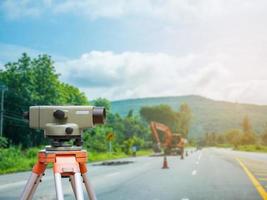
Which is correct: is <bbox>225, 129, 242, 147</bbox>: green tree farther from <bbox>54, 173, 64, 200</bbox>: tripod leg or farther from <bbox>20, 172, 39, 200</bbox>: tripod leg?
<bbox>54, 173, 64, 200</bbox>: tripod leg

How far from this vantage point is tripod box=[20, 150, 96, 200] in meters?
3.69

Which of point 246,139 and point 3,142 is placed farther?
point 246,139

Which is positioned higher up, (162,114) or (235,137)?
(162,114)

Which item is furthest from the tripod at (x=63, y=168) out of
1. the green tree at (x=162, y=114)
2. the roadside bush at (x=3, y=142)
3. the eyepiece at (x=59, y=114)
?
the green tree at (x=162, y=114)

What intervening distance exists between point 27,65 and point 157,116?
306ft

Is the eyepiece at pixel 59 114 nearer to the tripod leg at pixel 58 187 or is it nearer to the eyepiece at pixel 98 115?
the eyepiece at pixel 98 115

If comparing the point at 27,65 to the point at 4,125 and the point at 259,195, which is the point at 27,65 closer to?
the point at 4,125

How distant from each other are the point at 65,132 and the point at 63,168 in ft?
0.89

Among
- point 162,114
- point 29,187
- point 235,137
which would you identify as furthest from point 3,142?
point 235,137

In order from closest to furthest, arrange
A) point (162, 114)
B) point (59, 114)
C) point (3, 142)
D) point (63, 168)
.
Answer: point (59, 114) → point (63, 168) → point (3, 142) → point (162, 114)

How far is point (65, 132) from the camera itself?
369 centimetres

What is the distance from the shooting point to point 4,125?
43.7 meters

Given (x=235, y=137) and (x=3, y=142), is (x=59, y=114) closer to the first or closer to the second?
(x=3, y=142)

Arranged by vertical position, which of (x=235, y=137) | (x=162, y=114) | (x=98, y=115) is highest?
(x=162, y=114)
